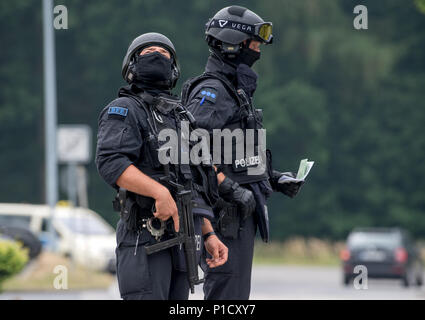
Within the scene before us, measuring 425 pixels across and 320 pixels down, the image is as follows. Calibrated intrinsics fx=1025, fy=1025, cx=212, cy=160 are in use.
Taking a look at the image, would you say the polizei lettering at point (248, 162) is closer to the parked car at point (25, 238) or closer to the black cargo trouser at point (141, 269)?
the black cargo trouser at point (141, 269)

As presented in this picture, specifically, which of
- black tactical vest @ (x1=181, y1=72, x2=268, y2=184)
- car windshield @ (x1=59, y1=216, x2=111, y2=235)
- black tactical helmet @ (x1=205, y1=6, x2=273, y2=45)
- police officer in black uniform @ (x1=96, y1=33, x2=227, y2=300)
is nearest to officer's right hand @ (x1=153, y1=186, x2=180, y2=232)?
police officer in black uniform @ (x1=96, y1=33, x2=227, y2=300)

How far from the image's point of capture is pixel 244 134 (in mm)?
6230

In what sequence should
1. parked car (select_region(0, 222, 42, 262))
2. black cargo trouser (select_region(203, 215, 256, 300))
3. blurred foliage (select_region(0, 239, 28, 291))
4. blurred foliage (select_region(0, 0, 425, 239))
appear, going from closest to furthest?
black cargo trouser (select_region(203, 215, 256, 300)) < blurred foliage (select_region(0, 239, 28, 291)) < parked car (select_region(0, 222, 42, 262)) < blurred foliage (select_region(0, 0, 425, 239))

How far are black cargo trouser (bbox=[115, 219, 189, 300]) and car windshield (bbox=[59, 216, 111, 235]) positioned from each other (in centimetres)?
1771

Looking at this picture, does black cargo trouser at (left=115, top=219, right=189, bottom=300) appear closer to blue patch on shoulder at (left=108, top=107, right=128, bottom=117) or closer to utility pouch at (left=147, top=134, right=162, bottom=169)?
utility pouch at (left=147, top=134, right=162, bottom=169)

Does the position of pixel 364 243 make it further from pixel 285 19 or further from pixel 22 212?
pixel 285 19

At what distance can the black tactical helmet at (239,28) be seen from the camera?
6.32m

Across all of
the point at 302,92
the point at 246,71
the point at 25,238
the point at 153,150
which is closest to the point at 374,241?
the point at 25,238

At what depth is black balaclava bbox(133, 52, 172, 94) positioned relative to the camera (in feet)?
17.6

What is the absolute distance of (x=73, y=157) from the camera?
1750 cm

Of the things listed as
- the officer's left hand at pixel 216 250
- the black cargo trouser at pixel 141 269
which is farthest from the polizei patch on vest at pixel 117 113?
the officer's left hand at pixel 216 250

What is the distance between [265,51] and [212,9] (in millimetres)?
3342

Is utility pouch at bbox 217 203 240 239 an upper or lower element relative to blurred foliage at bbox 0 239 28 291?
upper
